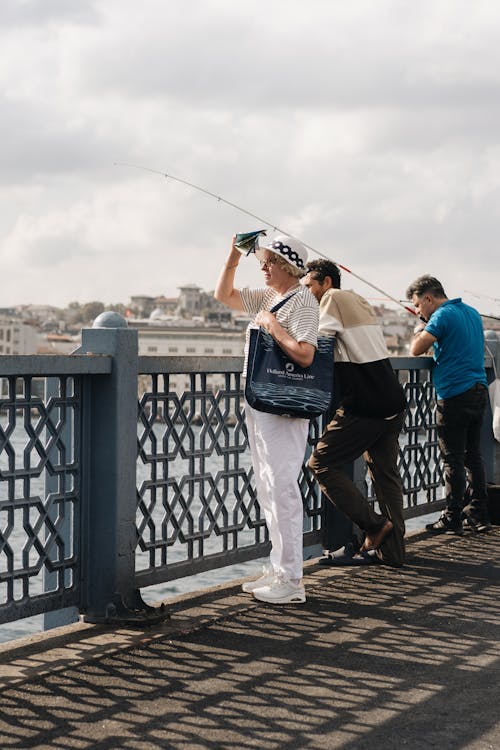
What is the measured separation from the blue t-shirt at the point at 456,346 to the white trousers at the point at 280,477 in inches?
95.6

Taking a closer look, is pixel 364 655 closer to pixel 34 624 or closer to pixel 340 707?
pixel 340 707

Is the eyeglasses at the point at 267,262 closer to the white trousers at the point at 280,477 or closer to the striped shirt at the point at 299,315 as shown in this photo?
the striped shirt at the point at 299,315

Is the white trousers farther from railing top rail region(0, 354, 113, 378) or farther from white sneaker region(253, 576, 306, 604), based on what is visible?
railing top rail region(0, 354, 113, 378)

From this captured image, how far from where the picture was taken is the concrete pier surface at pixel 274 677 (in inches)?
146

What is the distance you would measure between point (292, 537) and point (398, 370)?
2.39m

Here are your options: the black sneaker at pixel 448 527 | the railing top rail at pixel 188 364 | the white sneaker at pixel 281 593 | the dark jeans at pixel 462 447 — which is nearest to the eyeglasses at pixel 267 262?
the railing top rail at pixel 188 364

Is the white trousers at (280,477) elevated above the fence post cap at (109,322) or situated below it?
below

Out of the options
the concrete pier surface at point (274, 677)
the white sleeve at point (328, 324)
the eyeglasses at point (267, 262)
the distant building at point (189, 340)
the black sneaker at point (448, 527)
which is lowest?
the concrete pier surface at point (274, 677)

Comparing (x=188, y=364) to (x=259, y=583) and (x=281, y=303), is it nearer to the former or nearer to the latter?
(x=281, y=303)

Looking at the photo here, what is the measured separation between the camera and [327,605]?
565cm

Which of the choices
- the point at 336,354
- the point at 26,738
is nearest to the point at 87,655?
the point at 26,738

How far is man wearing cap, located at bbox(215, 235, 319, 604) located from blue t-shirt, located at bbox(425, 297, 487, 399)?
233 centimetres

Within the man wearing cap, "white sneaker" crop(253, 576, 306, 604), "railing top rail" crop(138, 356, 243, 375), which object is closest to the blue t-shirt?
"railing top rail" crop(138, 356, 243, 375)

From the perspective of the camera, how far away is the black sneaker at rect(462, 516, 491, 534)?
8.12 metres
